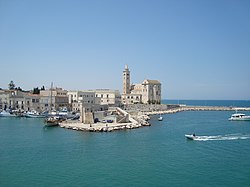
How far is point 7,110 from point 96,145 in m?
27.8

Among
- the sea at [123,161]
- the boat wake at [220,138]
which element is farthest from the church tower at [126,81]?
the boat wake at [220,138]

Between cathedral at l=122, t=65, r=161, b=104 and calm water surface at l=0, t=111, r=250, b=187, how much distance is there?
3607 centimetres

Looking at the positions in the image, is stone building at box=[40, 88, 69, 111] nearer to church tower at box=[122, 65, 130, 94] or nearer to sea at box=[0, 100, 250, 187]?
church tower at box=[122, 65, 130, 94]

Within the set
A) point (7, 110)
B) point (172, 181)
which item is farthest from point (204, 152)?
point (7, 110)

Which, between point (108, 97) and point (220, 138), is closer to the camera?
point (220, 138)

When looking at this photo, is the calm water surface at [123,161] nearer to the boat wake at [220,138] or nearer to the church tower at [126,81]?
the boat wake at [220,138]

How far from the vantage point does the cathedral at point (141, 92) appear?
5865 centimetres

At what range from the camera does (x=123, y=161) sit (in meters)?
15.1

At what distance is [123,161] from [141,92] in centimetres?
4522

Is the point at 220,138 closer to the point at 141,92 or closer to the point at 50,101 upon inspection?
the point at 50,101

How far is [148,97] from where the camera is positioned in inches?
2312

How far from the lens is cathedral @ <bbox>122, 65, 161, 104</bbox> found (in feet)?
192

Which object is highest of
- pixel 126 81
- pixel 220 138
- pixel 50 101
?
pixel 126 81

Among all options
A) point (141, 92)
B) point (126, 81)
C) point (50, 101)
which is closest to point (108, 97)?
point (126, 81)
